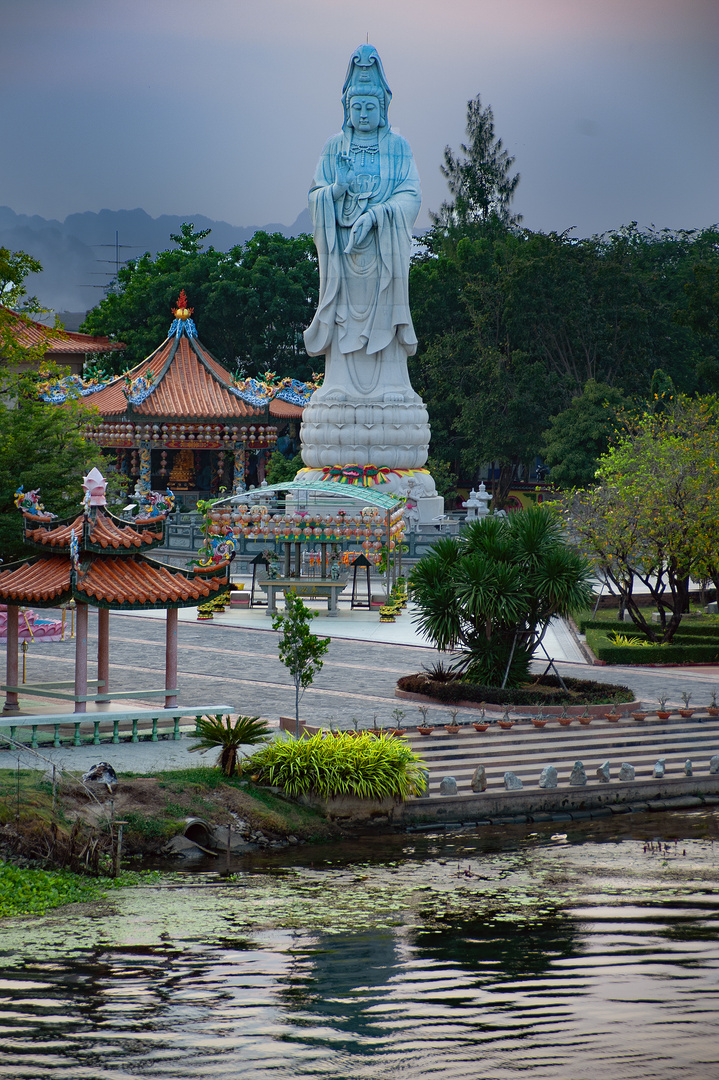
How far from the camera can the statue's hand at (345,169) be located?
4619 cm

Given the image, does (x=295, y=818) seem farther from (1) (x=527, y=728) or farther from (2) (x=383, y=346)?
(2) (x=383, y=346)

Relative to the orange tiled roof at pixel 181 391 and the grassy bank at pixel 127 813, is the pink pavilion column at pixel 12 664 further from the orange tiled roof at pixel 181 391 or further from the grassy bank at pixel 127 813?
the orange tiled roof at pixel 181 391

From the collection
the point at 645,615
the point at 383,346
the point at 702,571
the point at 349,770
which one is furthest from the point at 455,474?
the point at 349,770

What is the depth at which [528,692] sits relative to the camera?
25156 millimetres

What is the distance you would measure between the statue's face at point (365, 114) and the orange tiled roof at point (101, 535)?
88.0 ft

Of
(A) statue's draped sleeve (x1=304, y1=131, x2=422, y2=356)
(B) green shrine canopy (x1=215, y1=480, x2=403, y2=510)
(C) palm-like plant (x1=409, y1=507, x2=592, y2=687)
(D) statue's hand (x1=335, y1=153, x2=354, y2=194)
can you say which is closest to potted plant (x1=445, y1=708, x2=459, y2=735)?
(C) palm-like plant (x1=409, y1=507, x2=592, y2=687)

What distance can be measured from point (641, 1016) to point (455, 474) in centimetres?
5409

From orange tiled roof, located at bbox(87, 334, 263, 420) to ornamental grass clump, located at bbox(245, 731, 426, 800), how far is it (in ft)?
113

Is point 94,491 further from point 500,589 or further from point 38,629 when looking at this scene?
point 38,629

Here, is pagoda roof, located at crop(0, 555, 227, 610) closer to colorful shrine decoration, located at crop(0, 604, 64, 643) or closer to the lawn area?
colorful shrine decoration, located at crop(0, 604, 64, 643)

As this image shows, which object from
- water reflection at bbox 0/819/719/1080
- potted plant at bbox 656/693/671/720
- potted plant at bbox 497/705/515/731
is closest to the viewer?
water reflection at bbox 0/819/719/1080

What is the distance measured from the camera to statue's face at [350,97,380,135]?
46.1 meters

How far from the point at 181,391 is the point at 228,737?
35.8m

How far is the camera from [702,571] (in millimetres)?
31156
